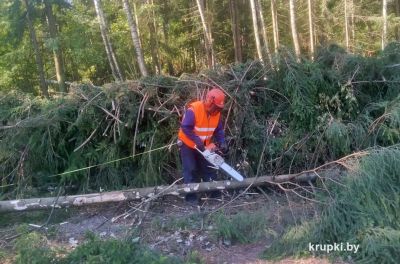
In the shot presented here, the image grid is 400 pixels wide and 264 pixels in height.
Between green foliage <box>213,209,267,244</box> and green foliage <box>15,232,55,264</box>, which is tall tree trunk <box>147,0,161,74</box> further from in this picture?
green foliage <box>15,232,55,264</box>

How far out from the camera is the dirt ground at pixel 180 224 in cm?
455

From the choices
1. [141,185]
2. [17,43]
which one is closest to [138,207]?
[141,185]

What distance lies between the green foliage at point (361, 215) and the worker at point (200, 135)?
163 centimetres

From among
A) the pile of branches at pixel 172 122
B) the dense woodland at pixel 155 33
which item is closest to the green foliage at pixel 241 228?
the pile of branches at pixel 172 122

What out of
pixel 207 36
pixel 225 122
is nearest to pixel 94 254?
pixel 225 122

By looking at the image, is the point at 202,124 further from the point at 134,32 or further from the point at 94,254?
the point at 134,32

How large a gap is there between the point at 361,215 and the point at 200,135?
216 cm

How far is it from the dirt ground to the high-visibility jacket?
85 centimetres

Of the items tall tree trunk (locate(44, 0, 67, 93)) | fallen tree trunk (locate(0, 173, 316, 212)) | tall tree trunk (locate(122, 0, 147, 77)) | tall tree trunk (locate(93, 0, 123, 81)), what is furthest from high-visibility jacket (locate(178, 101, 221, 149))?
tall tree trunk (locate(44, 0, 67, 93))

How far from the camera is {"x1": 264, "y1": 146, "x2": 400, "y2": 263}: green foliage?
13.7ft

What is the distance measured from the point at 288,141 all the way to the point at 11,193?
4.00 meters

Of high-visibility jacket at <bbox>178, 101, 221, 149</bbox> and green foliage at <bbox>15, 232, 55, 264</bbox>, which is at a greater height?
high-visibility jacket at <bbox>178, 101, 221, 149</bbox>

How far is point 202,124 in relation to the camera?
544cm

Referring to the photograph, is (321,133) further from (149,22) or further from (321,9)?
(321,9)
